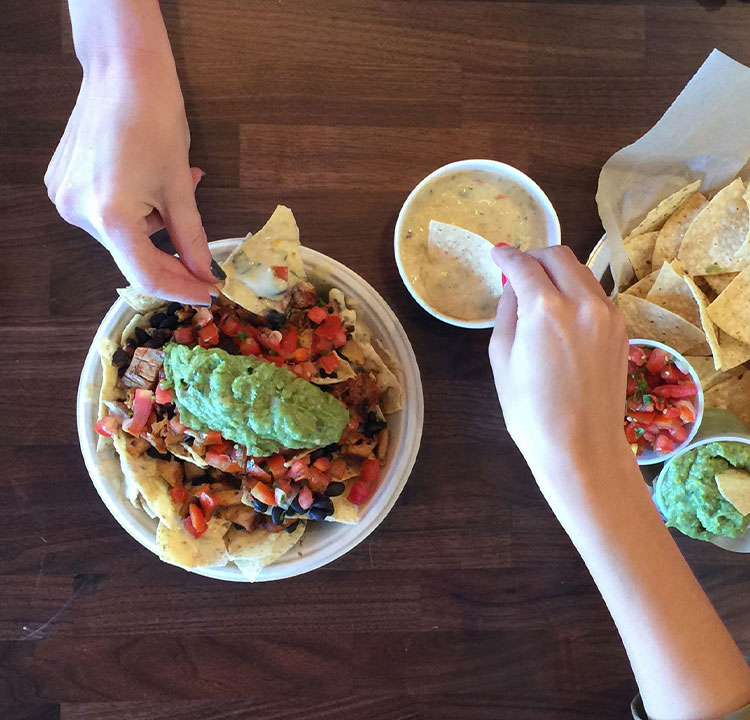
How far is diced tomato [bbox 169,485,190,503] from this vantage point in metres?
1.50

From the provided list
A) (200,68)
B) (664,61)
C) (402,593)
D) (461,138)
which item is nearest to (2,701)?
(402,593)

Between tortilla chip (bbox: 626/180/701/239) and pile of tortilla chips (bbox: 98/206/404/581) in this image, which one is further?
tortilla chip (bbox: 626/180/701/239)

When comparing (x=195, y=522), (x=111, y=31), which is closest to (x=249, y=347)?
(x=195, y=522)

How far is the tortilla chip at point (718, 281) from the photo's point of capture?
5.41 ft

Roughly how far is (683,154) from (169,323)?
1.30 m

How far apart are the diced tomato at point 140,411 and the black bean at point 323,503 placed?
410 millimetres

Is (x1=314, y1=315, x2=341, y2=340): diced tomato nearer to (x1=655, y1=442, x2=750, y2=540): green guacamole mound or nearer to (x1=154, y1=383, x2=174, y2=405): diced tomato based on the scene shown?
(x1=154, y1=383, x2=174, y2=405): diced tomato

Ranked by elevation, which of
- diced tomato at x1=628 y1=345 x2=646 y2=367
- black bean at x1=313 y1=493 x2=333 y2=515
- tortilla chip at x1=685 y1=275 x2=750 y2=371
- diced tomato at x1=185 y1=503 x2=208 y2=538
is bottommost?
diced tomato at x1=185 y1=503 x2=208 y2=538

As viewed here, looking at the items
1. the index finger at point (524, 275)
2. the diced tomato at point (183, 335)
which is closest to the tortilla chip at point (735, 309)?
the index finger at point (524, 275)

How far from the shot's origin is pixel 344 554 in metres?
1.68

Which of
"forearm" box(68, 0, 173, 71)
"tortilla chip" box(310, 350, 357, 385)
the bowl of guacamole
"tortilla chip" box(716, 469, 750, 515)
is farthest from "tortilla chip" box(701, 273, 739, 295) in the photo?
"forearm" box(68, 0, 173, 71)

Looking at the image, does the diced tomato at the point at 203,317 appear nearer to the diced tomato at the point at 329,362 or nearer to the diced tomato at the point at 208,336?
the diced tomato at the point at 208,336

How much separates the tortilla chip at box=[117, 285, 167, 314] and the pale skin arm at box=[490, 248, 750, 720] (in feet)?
2.46

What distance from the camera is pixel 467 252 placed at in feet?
5.04
